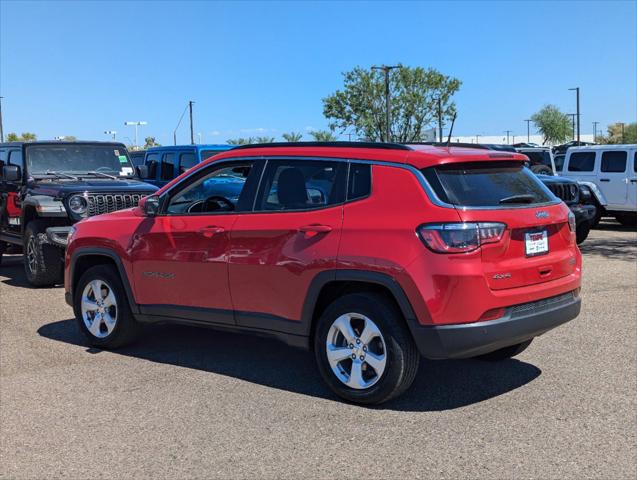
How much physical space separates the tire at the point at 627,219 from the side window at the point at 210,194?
13973mm

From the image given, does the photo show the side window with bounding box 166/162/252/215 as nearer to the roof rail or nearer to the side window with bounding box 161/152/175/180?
the roof rail

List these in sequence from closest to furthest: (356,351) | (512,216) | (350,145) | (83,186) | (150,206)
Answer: (512,216) < (356,351) < (350,145) < (150,206) < (83,186)

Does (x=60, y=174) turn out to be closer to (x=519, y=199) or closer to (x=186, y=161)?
(x=186, y=161)

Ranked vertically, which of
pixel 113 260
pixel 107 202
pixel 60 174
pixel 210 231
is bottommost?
pixel 113 260

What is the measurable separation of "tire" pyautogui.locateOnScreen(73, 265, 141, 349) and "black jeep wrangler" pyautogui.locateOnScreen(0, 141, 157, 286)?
2860mm

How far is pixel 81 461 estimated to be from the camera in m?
4.03

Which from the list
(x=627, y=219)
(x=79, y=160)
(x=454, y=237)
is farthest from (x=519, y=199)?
(x=627, y=219)

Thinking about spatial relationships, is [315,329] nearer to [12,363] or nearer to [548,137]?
[12,363]

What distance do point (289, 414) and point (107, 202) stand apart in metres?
5.82

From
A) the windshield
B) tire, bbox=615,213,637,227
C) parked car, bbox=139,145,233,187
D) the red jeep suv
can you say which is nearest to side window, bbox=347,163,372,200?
the red jeep suv

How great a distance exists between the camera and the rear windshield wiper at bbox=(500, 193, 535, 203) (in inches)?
185

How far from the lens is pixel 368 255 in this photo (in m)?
4.63

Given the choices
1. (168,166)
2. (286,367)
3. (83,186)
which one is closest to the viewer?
(286,367)

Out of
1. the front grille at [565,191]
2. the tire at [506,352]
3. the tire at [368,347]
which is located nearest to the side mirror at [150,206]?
the tire at [368,347]
